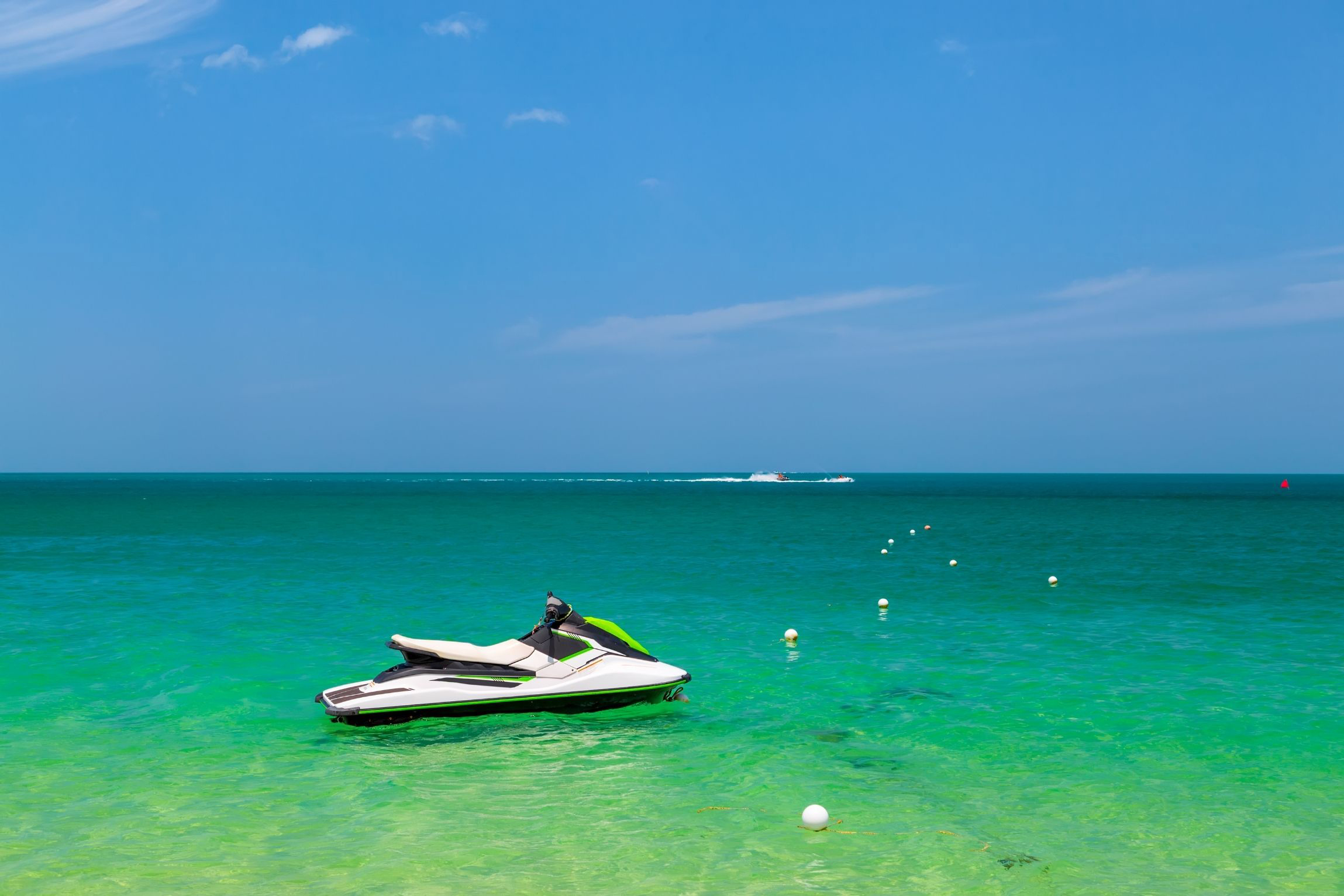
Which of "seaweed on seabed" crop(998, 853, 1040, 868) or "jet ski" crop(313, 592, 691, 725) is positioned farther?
"jet ski" crop(313, 592, 691, 725)

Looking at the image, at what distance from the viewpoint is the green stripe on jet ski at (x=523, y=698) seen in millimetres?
13414

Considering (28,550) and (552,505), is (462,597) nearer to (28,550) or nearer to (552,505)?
(28,550)

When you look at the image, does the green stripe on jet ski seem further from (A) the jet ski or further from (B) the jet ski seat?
(B) the jet ski seat

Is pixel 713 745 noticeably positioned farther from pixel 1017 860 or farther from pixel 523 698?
pixel 1017 860

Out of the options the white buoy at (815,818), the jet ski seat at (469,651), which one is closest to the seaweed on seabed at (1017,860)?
the white buoy at (815,818)

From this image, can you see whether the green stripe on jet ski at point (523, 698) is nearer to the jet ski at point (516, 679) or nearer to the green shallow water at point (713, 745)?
the jet ski at point (516, 679)

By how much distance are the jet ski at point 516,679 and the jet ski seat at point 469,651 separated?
0.04 ft

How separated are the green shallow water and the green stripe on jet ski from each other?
1.14 feet

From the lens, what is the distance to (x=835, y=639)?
2194 cm

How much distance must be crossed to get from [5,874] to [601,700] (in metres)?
7.40

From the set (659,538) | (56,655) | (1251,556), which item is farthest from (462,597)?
(1251,556)

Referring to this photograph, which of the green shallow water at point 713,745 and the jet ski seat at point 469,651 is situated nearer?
the green shallow water at point 713,745

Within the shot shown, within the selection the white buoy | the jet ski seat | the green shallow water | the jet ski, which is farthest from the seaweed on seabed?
the jet ski seat

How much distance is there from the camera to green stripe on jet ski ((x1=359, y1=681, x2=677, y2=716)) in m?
13.4
